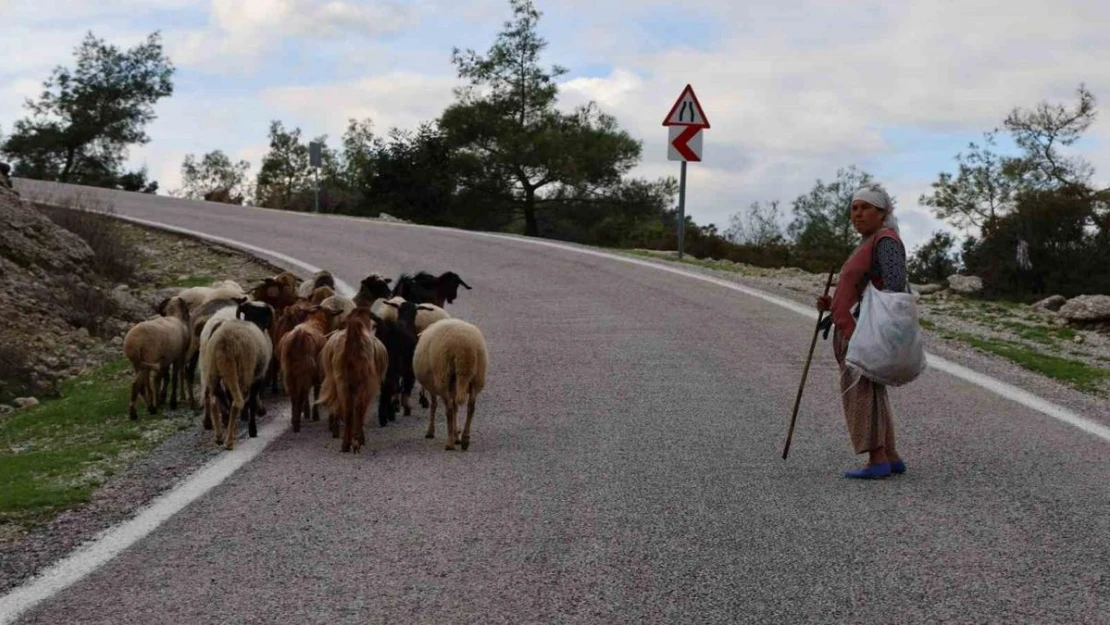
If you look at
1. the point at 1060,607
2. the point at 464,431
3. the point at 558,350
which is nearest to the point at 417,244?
the point at 558,350

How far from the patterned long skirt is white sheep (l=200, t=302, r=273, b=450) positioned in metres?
4.07

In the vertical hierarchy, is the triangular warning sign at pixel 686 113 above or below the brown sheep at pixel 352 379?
above

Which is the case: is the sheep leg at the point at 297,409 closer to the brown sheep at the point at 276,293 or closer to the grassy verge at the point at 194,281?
the brown sheep at the point at 276,293

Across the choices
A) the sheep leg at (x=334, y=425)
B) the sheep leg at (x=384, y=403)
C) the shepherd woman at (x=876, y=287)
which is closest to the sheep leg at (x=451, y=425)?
the sheep leg at (x=334, y=425)

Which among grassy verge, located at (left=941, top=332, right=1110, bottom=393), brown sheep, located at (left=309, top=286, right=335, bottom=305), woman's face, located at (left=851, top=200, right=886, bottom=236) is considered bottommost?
grassy verge, located at (left=941, top=332, right=1110, bottom=393)

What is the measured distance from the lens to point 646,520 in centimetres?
658

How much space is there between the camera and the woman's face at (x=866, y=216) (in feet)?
25.6

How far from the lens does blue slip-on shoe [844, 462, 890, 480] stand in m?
7.63

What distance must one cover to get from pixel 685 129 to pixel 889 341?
15.9 metres

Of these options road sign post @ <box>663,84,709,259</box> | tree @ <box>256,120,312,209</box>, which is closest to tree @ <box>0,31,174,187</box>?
tree @ <box>256,120,312,209</box>

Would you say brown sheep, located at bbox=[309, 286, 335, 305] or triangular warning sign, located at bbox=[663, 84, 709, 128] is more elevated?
triangular warning sign, located at bbox=[663, 84, 709, 128]

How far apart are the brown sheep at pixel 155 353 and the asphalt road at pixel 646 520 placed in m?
1.55

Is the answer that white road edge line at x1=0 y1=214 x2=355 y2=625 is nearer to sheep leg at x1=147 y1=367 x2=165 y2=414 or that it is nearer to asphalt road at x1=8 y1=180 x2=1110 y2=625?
asphalt road at x1=8 y1=180 x2=1110 y2=625

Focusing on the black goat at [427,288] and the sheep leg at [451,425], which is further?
the black goat at [427,288]
